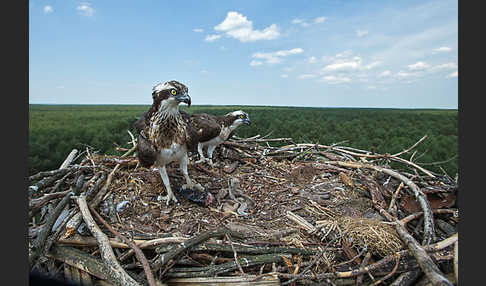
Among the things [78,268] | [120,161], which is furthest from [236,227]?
[120,161]

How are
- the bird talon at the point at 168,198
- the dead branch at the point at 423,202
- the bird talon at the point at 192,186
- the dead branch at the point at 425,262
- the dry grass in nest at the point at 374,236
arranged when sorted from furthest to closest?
the bird talon at the point at 192,186 < the bird talon at the point at 168,198 < the dead branch at the point at 423,202 < the dry grass in nest at the point at 374,236 < the dead branch at the point at 425,262

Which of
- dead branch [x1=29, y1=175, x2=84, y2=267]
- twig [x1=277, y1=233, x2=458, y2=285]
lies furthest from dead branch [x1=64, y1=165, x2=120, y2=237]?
twig [x1=277, y1=233, x2=458, y2=285]

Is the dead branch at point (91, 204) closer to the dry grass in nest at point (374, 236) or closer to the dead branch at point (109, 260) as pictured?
the dead branch at point (109, 260)

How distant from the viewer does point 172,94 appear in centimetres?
261

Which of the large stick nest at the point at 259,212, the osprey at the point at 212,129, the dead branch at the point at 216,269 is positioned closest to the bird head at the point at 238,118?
the osprey at the point at 212,129

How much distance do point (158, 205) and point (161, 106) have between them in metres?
1.14

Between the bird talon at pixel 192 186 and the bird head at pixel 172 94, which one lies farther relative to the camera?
the bird talon at pixel 192 186

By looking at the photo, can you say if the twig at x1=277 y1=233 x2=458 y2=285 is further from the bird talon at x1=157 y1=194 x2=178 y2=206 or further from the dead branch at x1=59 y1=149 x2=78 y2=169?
the dead branch at x1=59 y1=149 x2=78 y2=169

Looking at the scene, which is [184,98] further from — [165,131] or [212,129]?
[212,129]

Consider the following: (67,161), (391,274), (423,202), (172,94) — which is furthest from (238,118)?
(391,274)

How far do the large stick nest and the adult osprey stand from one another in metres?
0.54

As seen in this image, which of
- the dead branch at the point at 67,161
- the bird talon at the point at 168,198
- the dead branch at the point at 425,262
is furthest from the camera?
the dead branch at the point at 67,161

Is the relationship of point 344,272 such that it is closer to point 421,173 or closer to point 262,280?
point 262,280

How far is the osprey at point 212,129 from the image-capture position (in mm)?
4172
